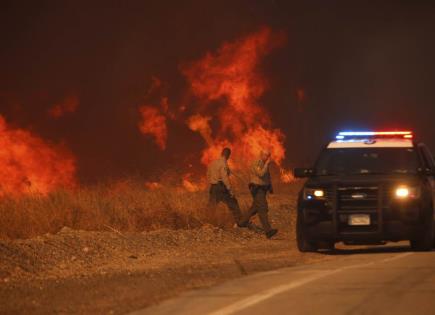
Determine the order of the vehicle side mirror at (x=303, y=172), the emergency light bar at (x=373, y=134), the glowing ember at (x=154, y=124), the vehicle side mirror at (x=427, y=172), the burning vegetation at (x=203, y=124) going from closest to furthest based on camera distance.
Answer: the vehicle side mirror at (x=427, y=172)
the vehicle side mirror at (x=303, y=172)
the emergency light bar at (x=373, y=134)
the burning vegetation at (x=203, y=124)
the glowing ember at (x=154, y=124)

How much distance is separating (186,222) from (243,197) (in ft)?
24.6

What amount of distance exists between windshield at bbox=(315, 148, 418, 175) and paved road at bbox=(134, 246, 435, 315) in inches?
134

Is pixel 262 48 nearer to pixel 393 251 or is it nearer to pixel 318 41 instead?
pixel 318 41

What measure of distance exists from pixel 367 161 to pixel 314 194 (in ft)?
5.60

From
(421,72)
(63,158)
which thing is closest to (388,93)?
(421,72)

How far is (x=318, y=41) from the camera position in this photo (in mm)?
47031

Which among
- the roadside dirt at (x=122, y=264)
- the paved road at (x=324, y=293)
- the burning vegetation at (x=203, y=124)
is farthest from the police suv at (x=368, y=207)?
the burning vegetation at (x=203, y=124)

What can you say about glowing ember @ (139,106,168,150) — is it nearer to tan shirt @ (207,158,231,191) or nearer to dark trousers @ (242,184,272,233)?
tan shirt @ (207,158,231,191)

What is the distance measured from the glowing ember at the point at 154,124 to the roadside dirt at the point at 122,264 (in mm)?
16963

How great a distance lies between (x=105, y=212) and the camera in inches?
884

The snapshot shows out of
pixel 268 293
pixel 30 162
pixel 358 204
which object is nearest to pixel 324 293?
pixel 268 293

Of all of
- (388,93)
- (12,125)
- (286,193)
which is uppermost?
(388,93)

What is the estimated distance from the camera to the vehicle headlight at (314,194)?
1767cm

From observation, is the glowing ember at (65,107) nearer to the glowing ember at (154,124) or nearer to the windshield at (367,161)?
the glowing ember at (154,124)
